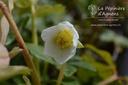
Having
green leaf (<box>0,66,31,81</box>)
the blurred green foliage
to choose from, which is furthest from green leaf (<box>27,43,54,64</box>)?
green leaf (<box>0,66,31,81</box>)

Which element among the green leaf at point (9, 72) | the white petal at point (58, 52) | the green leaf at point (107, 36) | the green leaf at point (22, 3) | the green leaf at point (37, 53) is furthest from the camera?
the green leaf at point (107, 36)

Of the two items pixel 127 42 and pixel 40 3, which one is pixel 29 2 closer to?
pixel 40 3

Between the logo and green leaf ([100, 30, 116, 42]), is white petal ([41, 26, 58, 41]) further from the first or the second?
green leaf ([100, 30, 116, 42])

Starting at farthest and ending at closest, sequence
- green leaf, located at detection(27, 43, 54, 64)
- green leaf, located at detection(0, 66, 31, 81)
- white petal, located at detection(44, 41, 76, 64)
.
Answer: green leaf, located at detection(27, 43, 54, 64) → white petal, located at detection(44, 41, 76, 64) → green leaf, located at detection(0, 66, 31, 81)

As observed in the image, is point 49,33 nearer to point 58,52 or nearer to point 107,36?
Answer: point 58,52

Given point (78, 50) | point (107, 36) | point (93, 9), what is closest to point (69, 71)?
point (93, 9)

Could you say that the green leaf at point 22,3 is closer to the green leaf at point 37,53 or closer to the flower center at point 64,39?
the green leaf at point 37,53

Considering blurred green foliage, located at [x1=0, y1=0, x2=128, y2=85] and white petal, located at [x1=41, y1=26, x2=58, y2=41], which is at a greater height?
white petal, located at [x1=41, y1=26, x2=58, y2=41]

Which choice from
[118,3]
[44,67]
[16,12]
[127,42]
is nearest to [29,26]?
[16,12]

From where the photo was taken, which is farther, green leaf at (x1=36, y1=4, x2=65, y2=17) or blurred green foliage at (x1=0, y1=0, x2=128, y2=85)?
green leaf at (x1=36, y1=4, x2=65, y2=17)

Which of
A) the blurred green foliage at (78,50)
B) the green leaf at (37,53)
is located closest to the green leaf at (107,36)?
the blurred green foliage at (78,50)
